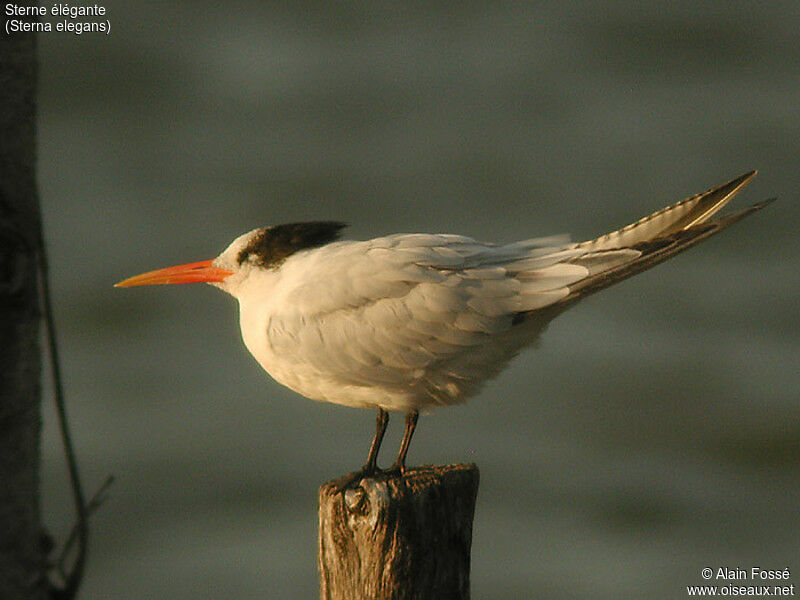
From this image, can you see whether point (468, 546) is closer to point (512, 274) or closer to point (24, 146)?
point (512, 274)

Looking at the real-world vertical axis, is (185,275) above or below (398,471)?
above

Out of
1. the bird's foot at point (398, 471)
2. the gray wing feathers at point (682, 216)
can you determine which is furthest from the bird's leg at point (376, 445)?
the gray wing feathers at point (682, 216)

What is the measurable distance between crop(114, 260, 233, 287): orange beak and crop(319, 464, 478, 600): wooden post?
4.65ft

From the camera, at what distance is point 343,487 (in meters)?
3.69

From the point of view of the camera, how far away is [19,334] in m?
2.01

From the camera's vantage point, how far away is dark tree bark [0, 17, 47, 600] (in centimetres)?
197

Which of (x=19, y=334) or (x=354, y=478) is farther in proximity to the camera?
(x=354, y=478)

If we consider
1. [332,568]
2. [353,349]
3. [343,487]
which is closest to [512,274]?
[353,349]

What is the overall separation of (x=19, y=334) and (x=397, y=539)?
182cm

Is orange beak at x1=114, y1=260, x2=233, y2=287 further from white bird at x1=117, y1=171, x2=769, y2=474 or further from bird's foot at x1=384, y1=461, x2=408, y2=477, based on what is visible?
bird's foot at x1=384, y1=461, x2=408, y2=477

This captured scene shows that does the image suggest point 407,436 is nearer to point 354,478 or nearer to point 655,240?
point 354,478

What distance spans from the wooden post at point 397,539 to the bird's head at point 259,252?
1.24 meters

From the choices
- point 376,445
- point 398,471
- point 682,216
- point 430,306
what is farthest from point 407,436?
point 682,216

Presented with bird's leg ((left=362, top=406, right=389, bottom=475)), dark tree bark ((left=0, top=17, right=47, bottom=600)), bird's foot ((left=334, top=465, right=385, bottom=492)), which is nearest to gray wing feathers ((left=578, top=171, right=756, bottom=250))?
bird's leg ((left=362, top=406, right=389, bottom=475))
